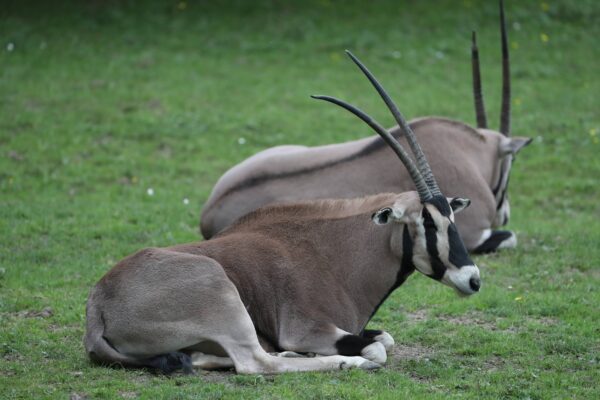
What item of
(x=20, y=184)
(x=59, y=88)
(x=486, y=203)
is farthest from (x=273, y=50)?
(x=486, y=203)

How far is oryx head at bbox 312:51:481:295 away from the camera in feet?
26.2

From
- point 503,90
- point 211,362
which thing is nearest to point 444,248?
point 211,362

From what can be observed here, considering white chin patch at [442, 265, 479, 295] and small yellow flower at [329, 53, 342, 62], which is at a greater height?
white chin patch at [442, 265, 479, 295]

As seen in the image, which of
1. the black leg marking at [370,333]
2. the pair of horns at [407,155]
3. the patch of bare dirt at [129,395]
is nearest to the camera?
the patch of bare dirt at [129,395]

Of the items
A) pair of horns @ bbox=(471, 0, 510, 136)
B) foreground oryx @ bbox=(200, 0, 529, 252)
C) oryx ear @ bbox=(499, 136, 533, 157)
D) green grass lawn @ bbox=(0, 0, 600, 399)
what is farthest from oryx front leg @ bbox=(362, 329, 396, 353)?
→ pair of horns @ bbox=(471, 0, 510, 136)

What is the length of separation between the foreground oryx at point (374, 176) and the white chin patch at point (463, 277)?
11.7 ft

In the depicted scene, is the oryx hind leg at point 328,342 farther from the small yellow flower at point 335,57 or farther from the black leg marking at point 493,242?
the small yellow flower at point 335,57

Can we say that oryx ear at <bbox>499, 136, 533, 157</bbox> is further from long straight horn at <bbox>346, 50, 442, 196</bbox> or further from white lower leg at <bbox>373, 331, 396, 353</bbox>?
white lower leg at <bbox>373, 331, 396, 353</bbox>

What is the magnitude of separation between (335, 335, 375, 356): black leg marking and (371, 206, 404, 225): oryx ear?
0.95 meters

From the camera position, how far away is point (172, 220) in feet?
44.0

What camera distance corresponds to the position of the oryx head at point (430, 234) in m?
7.97

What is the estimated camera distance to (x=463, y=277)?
26.0 feet

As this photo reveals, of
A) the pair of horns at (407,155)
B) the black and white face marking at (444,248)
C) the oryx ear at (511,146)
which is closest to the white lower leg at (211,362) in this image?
the black and white face marking at (444,248)

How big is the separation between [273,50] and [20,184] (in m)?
7.94
